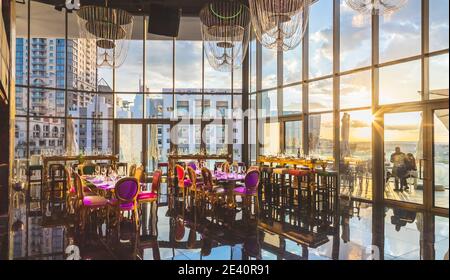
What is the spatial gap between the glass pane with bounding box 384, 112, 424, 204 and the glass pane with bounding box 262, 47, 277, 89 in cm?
441

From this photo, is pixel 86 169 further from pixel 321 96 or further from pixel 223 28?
pixel 321 96

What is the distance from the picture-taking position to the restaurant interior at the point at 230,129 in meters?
4.68

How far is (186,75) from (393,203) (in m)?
8.22

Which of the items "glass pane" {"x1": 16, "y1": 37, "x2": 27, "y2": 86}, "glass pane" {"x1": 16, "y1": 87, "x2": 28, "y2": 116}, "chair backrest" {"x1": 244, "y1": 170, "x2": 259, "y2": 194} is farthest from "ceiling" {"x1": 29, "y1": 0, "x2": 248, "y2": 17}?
"chair backrest" {"x1": 244, "y1": 170, "x2": 259, "y2": 194}

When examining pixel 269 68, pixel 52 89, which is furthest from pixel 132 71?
pixel 269 68

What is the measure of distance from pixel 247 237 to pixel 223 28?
425 centimetres

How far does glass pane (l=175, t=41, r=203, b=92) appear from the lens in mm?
11594

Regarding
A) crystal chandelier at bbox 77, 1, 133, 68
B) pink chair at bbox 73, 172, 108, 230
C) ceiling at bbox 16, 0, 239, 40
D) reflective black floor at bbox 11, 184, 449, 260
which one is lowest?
reflective black floor at bbox 11, 184, 449, 260

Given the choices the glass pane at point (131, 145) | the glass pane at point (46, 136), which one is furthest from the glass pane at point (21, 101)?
the glass pane at point (131, 145)

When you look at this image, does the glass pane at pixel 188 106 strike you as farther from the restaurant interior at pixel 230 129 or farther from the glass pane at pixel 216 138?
the glass pane at pixel 216 138

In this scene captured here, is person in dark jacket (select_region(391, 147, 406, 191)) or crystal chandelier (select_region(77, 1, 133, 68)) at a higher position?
crystal chandelier (select_region(77, 1, 133, 68))

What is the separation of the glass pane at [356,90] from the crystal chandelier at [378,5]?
10.4ft

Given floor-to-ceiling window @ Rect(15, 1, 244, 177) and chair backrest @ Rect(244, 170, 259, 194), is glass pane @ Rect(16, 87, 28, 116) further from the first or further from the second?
chair backrest @ Rect(244, 170, 259, 194)
